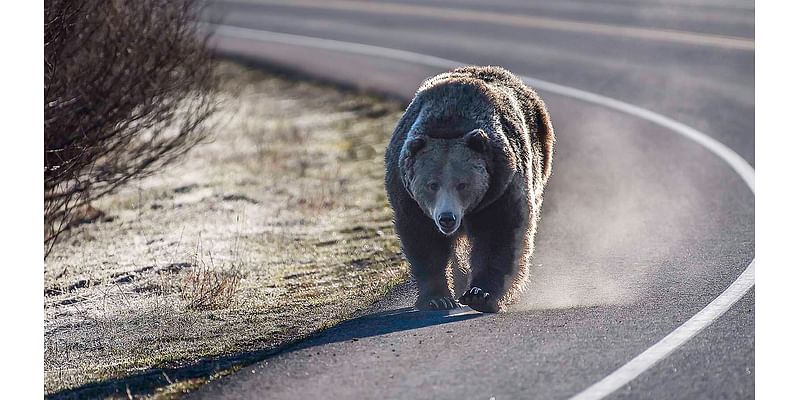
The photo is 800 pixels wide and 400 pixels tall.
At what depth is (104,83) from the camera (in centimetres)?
1110

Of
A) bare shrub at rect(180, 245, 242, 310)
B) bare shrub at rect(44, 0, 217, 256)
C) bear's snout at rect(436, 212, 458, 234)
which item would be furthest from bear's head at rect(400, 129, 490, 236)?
bare shrub at rect(44, 0, 217, 256)

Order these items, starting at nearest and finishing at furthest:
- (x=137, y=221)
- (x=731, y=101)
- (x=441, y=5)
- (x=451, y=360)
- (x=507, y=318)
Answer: (x=451, y=360), (x=507, y=318), (x=137, y=221), (x=731, y=101), (x=441, y=5)

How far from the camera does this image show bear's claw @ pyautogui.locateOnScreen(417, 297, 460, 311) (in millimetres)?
8289

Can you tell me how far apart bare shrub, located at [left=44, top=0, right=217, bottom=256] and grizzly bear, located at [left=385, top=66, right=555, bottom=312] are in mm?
3092

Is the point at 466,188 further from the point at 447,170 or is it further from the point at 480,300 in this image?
the point at 480,300

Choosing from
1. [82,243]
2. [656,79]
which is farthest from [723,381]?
[656,79]

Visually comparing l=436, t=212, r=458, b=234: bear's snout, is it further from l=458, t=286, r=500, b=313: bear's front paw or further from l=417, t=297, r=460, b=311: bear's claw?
l=417, t=297, r=460, b=311: bear's claw

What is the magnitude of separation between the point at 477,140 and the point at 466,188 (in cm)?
32

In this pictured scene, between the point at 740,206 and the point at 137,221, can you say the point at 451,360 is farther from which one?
the point at 137,221

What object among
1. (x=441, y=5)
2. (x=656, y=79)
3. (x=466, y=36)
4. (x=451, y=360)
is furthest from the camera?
(x=441, y=5)

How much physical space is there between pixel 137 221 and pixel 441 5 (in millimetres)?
17508

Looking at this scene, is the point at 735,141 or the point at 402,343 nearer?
the point at 402,343

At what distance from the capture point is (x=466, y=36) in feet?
77.6

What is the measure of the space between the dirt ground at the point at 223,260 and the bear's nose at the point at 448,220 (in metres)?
1.12
